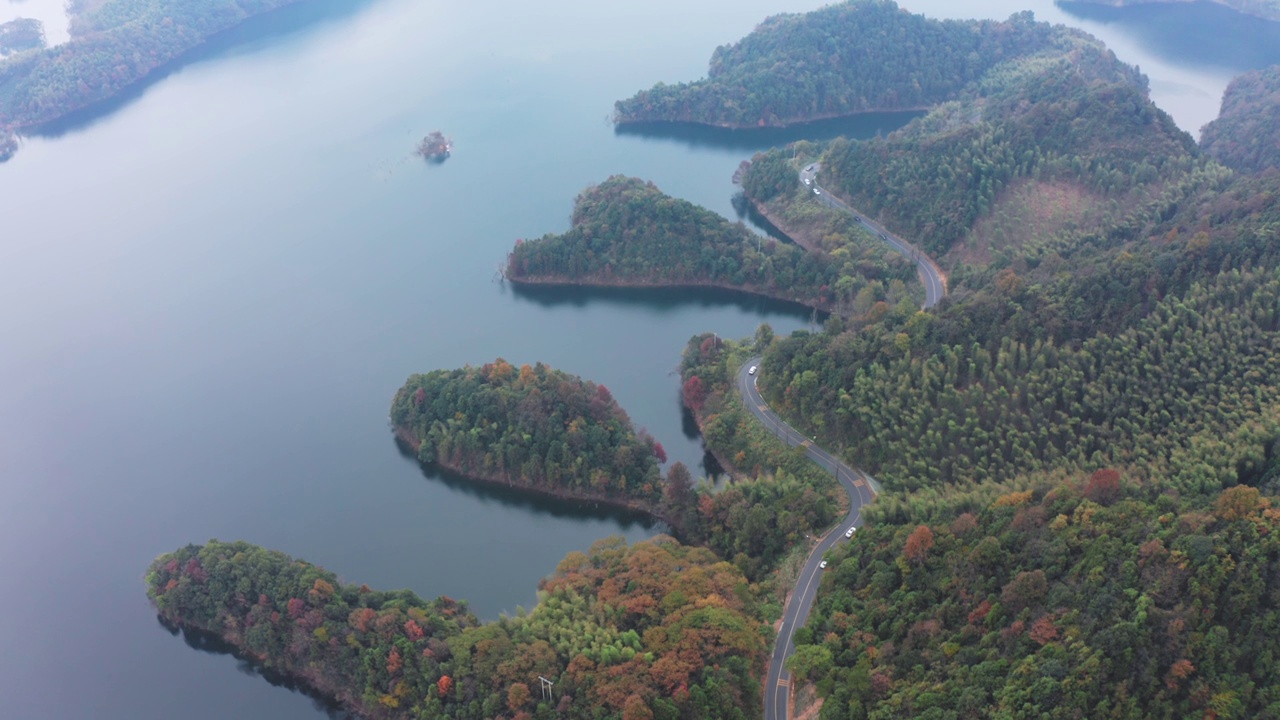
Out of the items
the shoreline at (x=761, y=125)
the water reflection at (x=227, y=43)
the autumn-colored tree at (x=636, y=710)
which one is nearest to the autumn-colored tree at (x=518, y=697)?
the autumn-colored tree at (x=636, y=710)

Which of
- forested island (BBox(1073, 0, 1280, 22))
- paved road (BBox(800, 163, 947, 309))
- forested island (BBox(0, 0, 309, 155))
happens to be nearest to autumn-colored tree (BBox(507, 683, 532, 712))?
paved road (BBox(800, 163, 947, 309))

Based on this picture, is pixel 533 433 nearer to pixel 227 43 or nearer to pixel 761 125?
pixel 761 125

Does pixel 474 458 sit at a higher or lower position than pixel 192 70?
lower

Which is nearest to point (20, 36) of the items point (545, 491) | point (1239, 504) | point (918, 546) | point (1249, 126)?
point (545, 491)

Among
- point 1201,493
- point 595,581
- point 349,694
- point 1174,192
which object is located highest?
point 1174,192

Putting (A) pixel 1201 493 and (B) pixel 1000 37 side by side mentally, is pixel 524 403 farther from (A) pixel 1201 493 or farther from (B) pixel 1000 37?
(B) pixel 1000 37

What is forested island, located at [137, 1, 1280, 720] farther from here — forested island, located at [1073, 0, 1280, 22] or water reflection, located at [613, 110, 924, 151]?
forested island, located at [1073, 0, 1280, 22]

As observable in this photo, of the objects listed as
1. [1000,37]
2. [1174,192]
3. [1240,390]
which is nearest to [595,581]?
[1240,390]
